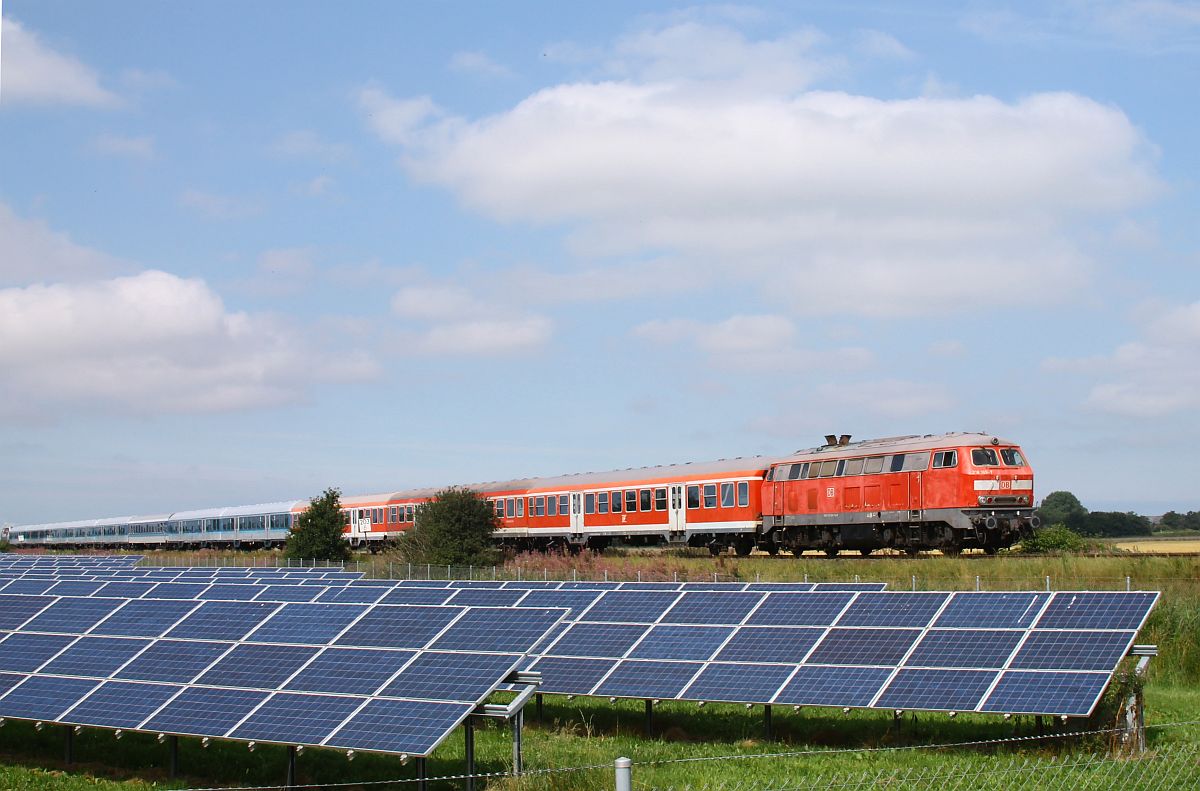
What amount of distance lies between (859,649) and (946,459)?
66.2ft

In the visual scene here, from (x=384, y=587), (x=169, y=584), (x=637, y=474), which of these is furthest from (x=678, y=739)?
(x=637, y=474)

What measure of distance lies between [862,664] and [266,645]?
745cm

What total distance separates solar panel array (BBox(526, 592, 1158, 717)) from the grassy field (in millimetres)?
754

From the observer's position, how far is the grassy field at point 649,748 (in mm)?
14188

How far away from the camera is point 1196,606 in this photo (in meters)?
23.8

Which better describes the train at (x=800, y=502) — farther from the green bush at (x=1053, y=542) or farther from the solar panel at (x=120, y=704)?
the solar panel at (x=120, y=704)

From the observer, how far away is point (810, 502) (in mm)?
40156

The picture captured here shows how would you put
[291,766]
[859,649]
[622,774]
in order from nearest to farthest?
[622,774] → [291,766] → [859,649]

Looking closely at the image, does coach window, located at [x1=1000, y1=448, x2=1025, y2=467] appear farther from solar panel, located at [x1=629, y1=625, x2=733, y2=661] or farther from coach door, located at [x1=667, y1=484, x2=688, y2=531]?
solar panel, located at [x1=629, y1=625, x2=733, y2=661]

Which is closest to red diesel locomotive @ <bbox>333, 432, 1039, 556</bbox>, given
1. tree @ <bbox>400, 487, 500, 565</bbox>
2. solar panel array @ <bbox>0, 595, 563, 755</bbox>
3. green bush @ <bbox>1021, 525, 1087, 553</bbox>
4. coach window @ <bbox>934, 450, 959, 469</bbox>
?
coach window @ <bbox>934, 450, 959, 469</bbox>

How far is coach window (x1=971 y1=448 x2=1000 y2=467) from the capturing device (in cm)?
A: 3491

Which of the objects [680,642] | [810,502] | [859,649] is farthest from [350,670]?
[810,502]

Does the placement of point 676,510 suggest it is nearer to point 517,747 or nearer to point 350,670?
point 350,670

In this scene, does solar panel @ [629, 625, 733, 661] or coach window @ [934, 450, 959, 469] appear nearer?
solar panel @ [629, 625, 733, 661]
